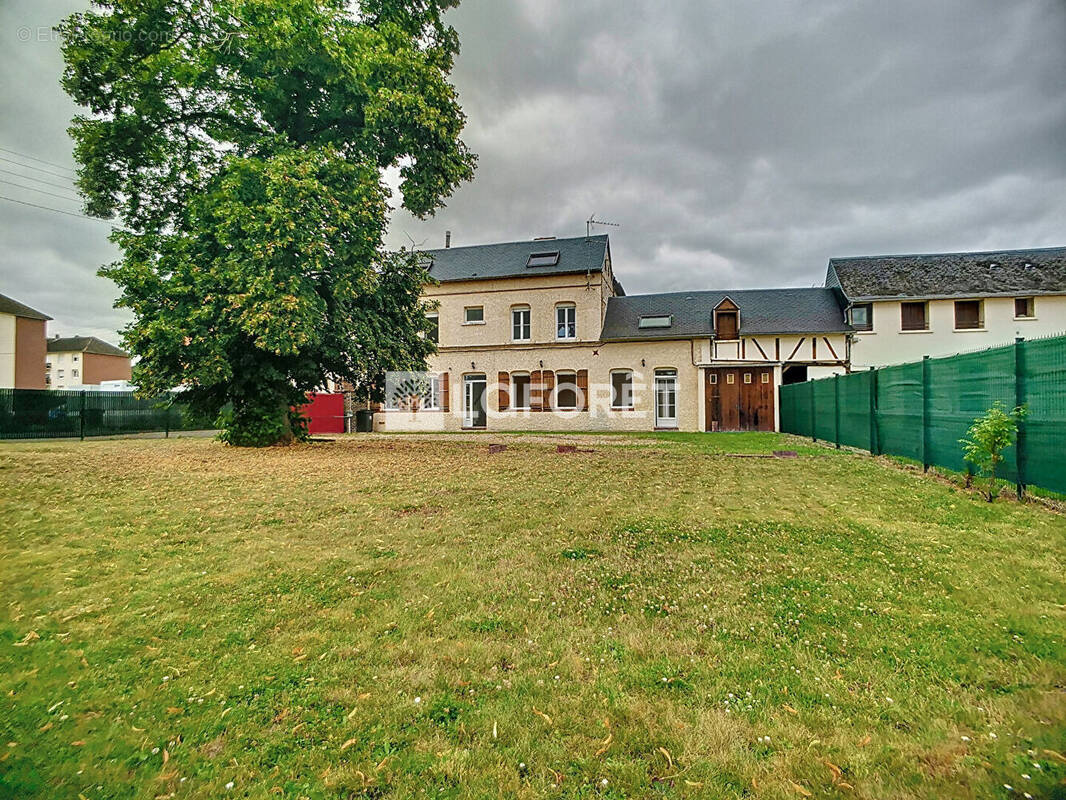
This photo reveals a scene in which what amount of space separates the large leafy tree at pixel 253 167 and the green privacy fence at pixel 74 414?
5.41 metres

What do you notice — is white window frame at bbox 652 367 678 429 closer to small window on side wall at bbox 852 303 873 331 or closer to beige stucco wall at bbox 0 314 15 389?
small window on side wall at bbox 852 303 873 331

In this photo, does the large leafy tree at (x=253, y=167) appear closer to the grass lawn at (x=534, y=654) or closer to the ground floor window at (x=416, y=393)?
the grass lawn at (x=534, y=654)

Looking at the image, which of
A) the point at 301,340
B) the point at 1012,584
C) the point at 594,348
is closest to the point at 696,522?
the point at 1012,584

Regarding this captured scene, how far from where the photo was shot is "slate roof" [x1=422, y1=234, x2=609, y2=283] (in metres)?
23.3

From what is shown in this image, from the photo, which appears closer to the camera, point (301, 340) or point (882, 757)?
point (882, 757)

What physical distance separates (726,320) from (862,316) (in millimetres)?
6091

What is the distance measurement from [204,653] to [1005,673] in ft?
12.5

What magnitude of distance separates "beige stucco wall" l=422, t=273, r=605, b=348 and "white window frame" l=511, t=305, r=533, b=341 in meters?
0.15

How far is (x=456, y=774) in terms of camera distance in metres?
1.64

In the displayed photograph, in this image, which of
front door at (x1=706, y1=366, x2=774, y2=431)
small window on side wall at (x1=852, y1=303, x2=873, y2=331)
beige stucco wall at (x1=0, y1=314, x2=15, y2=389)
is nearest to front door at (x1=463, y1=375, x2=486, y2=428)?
front door at (x1=706, y1=366, x2=774, y2=431)

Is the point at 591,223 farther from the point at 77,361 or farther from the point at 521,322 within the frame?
the point at 77,361

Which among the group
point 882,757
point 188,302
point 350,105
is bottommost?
point 882,757

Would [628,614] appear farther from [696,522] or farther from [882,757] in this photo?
[696,522]

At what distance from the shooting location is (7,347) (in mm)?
11047
